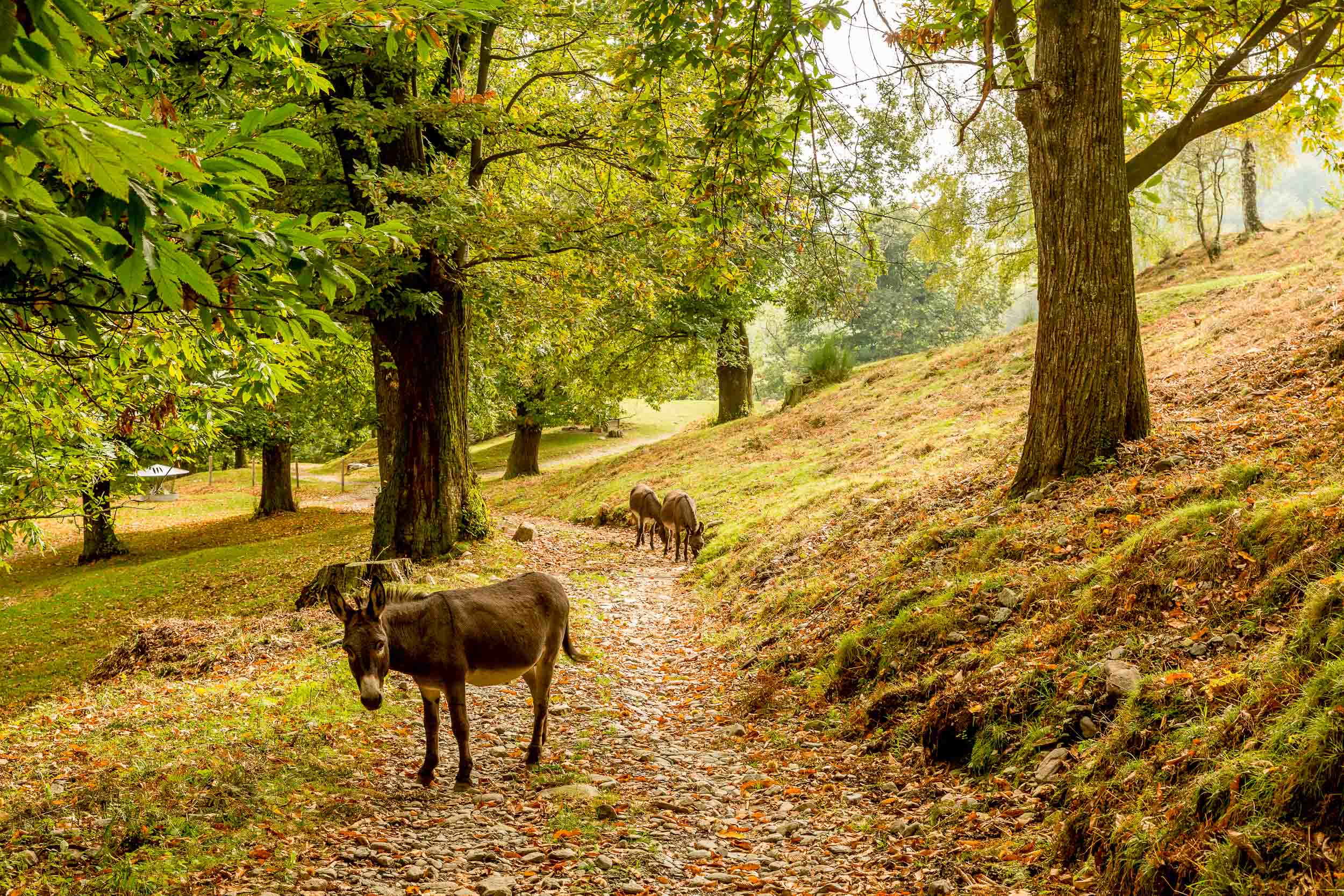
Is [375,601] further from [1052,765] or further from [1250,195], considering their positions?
[1250,195]

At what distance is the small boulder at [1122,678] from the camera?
17.0ft

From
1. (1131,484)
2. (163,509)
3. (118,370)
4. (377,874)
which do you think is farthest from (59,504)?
(163,509)

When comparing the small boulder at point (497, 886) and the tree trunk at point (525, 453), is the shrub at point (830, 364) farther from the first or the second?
the small boulder at point (497, 886)

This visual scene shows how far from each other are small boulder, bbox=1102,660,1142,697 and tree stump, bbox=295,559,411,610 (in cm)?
927

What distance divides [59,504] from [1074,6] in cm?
1617

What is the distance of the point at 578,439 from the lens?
52906 millimetres

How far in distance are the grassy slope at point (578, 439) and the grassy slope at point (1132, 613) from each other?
1178 inches

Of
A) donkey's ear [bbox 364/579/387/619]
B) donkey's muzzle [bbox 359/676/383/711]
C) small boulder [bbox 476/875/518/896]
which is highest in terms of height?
donkey's ear [bbox 364/579/387/619]

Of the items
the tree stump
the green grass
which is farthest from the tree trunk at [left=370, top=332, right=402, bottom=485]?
the green grass

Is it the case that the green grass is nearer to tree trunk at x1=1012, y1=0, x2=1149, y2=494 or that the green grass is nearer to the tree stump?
the tree stump

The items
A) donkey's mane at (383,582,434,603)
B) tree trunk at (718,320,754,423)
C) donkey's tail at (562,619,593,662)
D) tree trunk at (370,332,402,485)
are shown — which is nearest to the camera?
donkey's mane at (383,582,434,603)

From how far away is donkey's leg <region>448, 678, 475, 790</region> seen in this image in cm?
643

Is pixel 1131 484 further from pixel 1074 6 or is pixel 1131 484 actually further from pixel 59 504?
pixel 59 504

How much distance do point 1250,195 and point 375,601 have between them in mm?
32159
